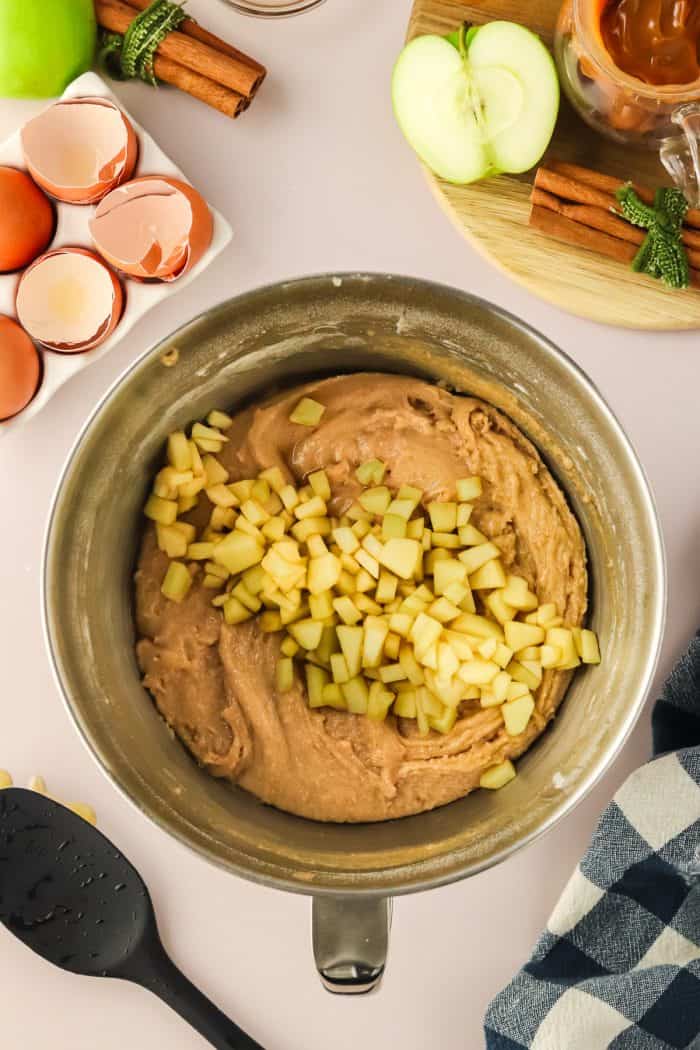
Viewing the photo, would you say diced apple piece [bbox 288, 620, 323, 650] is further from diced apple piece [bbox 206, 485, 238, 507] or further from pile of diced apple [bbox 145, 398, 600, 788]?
diced apple piece [bbox 206, 485, 238, 507]

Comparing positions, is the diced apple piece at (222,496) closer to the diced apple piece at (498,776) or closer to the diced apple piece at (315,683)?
the diced apple piece at (315,683)

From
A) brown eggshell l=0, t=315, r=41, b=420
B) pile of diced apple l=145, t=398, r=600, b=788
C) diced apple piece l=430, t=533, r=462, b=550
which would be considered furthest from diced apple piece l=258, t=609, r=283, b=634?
brown eggshell l=0, t=315, r=41, b=420

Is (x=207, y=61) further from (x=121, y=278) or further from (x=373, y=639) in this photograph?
(x=373, y=639)

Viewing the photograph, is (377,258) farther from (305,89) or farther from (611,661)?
(611,661)

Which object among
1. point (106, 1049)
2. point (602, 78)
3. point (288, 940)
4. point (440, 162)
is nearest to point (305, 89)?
point (440, 162)

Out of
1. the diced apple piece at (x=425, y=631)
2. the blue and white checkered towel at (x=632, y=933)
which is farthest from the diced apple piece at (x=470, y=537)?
the blue and white checkered towel at (x=632, y=933)

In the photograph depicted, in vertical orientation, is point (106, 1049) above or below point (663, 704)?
below

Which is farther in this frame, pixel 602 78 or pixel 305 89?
pixel 305 89
